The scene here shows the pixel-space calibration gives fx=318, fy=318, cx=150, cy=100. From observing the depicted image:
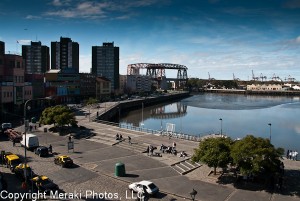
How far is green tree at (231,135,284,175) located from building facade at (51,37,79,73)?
147m

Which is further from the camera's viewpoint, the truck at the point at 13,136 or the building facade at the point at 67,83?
the building facade at the point at 67,83

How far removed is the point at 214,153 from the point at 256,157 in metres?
3.60

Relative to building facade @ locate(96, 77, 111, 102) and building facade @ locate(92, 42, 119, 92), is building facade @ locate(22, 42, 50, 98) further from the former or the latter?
building facade @ locate(96, 77, 111, 102)

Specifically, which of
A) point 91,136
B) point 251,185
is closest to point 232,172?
point 251,185

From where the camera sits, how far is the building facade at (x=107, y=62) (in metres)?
161

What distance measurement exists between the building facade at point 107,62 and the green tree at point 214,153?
135 metres

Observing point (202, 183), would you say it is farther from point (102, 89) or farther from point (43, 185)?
point (102, 89)

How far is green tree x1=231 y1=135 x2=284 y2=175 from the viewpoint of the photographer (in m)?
24.6

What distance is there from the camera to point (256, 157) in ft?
81.3

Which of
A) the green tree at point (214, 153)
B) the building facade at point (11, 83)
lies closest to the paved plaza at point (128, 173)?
the green tree at point (214, 153)

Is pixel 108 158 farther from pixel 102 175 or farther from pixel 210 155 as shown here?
pixel 210 155

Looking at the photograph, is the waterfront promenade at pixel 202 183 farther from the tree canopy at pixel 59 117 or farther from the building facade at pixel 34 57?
the building facade at pixel 34 57

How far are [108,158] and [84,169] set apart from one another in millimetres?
4659

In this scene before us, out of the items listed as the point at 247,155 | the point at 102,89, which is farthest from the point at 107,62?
the point at 247,155
